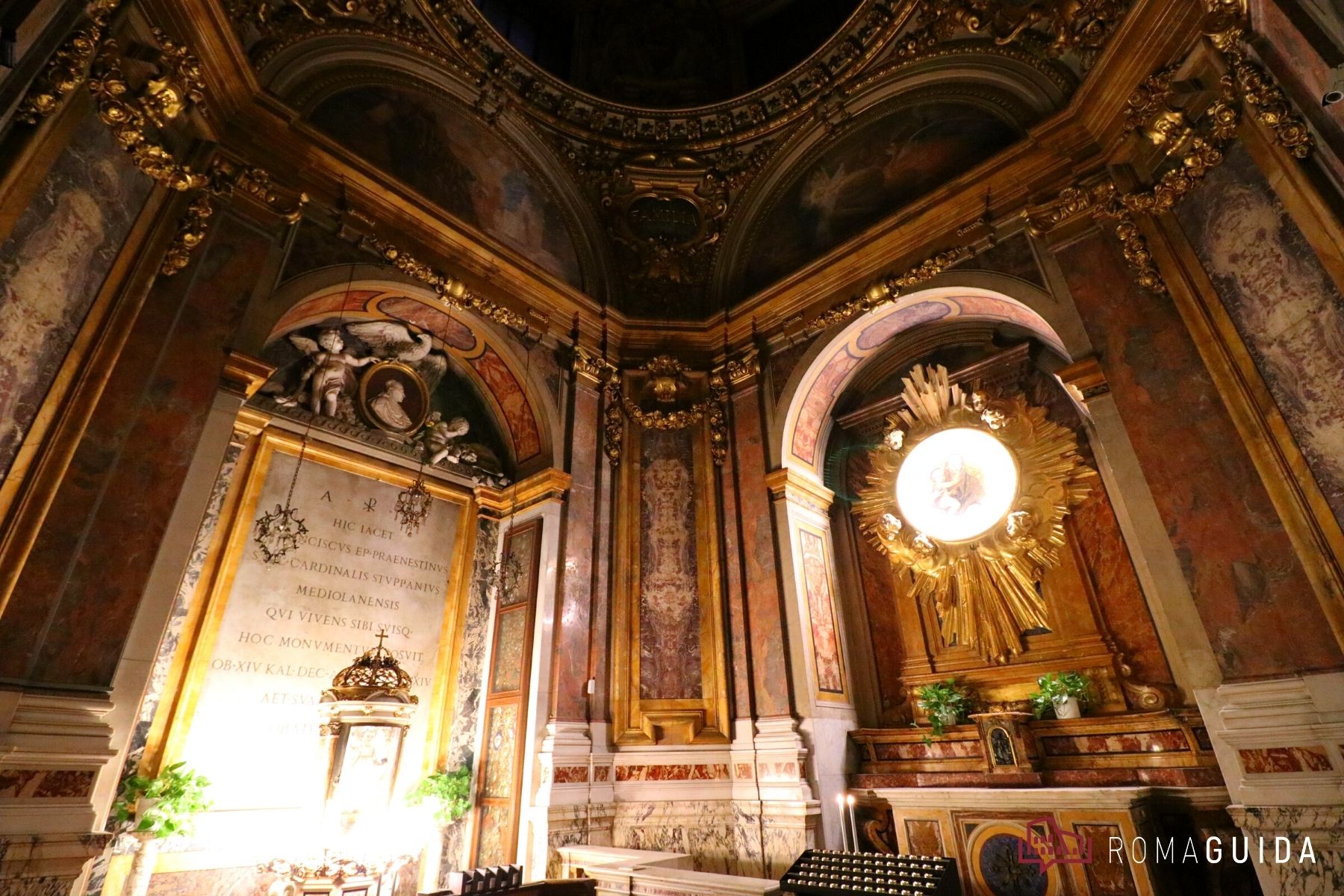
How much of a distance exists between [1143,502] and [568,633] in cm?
508

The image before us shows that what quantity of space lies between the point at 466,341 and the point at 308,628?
3.42 m

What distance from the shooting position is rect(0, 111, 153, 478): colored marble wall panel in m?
3.53

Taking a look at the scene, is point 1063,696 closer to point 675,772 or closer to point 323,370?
point 675,772

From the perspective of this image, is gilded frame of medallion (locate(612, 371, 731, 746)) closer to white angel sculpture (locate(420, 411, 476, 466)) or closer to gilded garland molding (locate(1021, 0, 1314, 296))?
white angel sculpture (locate(420, 411, 476, 466))

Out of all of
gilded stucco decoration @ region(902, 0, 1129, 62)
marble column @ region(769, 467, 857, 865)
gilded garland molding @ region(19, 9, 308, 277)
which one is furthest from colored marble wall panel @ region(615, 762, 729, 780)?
gilded stucco decoration @ region(902, 0, 1129, 62)

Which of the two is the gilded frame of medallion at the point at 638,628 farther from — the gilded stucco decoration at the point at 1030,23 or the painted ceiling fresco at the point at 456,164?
the gilded stucco decoration at the point at 1030,23

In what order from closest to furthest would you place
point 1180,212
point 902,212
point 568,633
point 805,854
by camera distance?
1. point 805,854
2. point 1180,212
3. point 568,633
4. point 902,212

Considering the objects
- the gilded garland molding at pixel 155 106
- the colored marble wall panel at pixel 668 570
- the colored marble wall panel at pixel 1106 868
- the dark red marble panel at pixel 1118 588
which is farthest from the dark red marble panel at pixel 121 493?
the dark red marble panel at pixel 1118 588

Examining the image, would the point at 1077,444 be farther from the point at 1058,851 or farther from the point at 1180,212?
the point at 1058,851

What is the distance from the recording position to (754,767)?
21.1ft

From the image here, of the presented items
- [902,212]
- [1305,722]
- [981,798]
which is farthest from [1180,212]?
[981,798]

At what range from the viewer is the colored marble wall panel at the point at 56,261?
353cm

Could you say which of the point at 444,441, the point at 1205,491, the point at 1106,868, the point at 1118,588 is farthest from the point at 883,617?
the point at 444,441

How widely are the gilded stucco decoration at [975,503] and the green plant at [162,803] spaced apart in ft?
22.5
